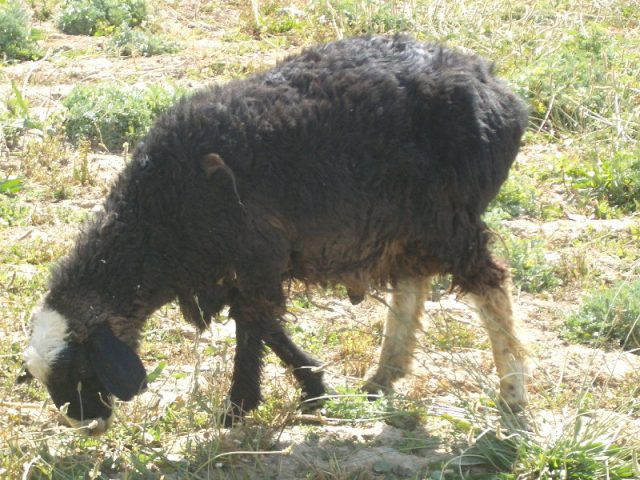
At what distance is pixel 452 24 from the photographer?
11125mm

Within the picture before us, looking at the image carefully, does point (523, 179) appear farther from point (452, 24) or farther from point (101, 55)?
point (101, 55)

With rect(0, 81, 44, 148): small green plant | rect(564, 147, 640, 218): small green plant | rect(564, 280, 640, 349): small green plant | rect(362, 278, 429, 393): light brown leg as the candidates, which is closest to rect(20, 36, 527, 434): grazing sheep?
rect(362, 278, 429, 393): light brown leg

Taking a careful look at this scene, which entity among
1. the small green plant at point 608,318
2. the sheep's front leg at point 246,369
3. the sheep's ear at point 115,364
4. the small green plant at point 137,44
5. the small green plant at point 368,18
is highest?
the small green plant at point 368,18

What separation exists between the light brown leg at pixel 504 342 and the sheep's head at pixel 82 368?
6.62ft

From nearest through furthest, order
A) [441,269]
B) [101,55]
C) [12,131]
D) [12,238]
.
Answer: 1. [441,269]
2. [12,238]
3. [12,131]
4. [101,55]

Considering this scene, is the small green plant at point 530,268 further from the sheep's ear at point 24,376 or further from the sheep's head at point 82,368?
the sheep's ear at point 24,376

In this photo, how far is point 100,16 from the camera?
11562mm

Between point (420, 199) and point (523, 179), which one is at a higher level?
point (420, 199)

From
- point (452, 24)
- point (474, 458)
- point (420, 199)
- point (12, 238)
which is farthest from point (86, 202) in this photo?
point (452, 24)

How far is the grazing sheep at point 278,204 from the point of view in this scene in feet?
17.3

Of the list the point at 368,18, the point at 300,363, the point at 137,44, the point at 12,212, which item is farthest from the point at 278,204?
the point at 368,18

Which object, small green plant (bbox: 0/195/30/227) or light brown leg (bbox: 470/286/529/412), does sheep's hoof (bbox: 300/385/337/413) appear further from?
small green plant (bbox: 0/195/30/227)

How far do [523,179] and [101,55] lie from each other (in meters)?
4.79

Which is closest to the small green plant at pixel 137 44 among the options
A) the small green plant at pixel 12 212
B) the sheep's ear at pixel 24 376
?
the small green plant at pixel 12 212
